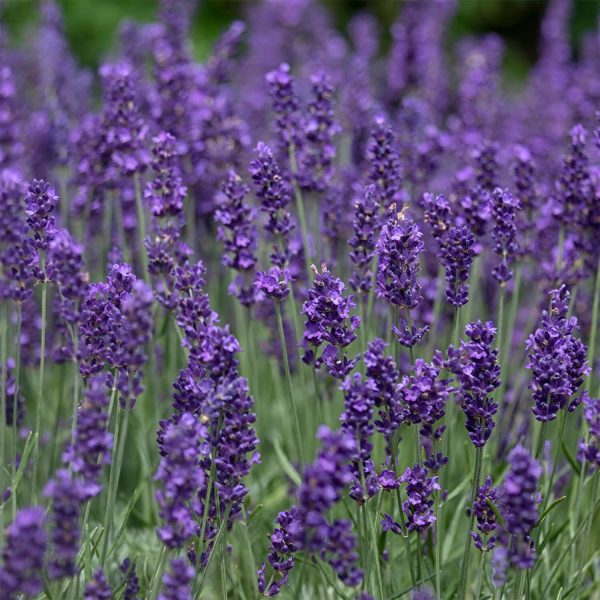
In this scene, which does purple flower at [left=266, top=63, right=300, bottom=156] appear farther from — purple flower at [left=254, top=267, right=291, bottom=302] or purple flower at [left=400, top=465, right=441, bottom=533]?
purple flower at [left=400, top=465, right=441, bottom=533]

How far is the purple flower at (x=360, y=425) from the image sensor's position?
2.10 meters

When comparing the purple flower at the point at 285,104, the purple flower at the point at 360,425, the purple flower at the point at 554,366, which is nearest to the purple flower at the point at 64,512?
the purple flower at the point at 360,425

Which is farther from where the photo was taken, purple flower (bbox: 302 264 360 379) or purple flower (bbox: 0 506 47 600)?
purple flower (bbox: 302 264 360 379)

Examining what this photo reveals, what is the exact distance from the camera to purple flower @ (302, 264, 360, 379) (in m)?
2.33

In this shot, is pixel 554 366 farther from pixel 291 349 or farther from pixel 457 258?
pixel 291 349

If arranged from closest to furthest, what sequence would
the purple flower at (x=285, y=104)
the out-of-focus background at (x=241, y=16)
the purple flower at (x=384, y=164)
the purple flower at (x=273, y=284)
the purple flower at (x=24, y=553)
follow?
the purple flower at (x=24, y=553) → the purple flower at (x=273, y=284) → the purple flower at (x=384, y=164) → the purple flower at (x=285, y=104) → the out-of-focus background at (x=241, y=16)

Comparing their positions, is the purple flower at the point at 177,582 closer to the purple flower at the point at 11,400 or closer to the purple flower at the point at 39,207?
the purple flower at the point at 39,207

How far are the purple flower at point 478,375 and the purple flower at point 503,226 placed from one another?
508 millimetres

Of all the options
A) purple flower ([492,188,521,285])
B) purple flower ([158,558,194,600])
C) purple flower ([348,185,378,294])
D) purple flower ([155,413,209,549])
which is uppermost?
purple flower ([348,185,378,294])

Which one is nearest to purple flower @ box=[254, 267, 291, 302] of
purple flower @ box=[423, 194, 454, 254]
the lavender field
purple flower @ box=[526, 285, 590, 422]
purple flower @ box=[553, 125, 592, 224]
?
the lavender field

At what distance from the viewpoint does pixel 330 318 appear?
237cm

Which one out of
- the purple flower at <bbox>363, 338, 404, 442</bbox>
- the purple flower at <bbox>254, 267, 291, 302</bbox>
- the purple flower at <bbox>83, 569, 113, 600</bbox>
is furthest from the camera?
the purple flower at <bbox>254, 267, 291, 302</bbox>

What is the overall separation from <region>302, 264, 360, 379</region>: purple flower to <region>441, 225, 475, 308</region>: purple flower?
0.95 feet

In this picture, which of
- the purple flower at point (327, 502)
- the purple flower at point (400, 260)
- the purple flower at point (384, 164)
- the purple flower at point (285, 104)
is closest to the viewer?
the purple flower at point (327, 502)
